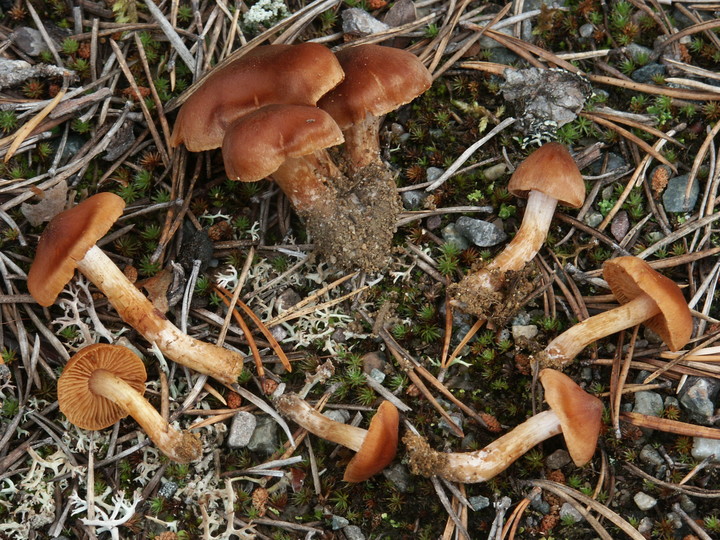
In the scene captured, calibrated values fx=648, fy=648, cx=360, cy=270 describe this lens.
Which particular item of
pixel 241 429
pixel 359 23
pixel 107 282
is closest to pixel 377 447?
pixel 241 429

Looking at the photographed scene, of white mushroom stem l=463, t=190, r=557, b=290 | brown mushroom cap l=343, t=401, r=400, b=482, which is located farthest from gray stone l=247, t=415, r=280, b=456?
white mushroom stem l=463, t=190, r=557, b=290

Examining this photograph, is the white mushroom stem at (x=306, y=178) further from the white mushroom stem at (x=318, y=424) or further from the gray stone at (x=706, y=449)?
the gray stone at (x=706, y=449)

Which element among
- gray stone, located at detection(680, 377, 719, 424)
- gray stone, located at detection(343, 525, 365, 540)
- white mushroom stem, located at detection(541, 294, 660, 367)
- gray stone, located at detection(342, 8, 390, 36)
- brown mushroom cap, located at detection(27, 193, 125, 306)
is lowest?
gray stone, located at detection(680, 377, 719, 424)

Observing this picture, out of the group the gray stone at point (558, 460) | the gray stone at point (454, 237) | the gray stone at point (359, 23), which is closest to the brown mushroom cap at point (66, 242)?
the gray stone at point (359, 23)

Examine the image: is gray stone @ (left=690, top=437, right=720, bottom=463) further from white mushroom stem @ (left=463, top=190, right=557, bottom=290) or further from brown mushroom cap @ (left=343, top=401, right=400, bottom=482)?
brown mushroom cap @ (left=343, top=401, right=400, bottom=482)

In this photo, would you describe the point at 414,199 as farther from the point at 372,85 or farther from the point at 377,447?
the point at 377,447

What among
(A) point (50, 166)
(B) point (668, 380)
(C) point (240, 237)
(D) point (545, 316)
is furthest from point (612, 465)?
(A) point (50, 166)

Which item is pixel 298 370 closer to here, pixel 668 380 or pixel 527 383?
pixel 527 383
